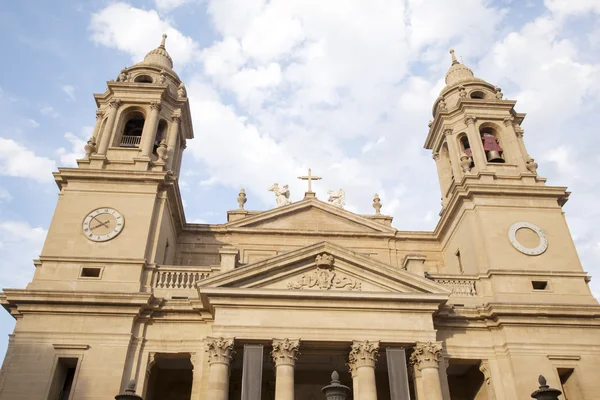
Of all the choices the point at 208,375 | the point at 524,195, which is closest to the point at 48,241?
the point at 208,375

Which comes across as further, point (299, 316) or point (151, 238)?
point (151, 238)

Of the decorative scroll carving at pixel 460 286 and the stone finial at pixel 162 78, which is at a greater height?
the stone finial at pixel 162 78

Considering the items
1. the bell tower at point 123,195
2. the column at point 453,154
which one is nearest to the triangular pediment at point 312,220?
the bell tower at point 123,195

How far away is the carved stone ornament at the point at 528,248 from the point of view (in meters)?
22.3

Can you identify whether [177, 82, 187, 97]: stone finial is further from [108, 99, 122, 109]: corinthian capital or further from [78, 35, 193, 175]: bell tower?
[108, 99, 122, 109]: corinthian capital

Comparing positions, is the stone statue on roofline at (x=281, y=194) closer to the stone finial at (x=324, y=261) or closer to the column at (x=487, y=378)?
the stone finial at (x=324, y=261)

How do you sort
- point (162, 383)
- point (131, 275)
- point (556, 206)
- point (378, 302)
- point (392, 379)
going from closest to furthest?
point (392, 379) → point (378, 302) → point (131, 275) → point (162, 383) → point (556, 206)

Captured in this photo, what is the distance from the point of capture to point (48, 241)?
21.2 m

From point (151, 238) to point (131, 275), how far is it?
1.80 m

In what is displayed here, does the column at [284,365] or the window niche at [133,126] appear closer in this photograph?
the column at [284,365]

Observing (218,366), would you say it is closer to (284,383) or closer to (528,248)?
(284,383)

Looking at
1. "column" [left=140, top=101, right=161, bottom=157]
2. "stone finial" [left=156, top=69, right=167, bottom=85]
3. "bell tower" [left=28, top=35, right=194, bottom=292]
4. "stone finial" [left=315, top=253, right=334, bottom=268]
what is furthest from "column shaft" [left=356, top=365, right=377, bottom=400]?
"stone finial" [left=156, top=69, right=167, bottom=85]

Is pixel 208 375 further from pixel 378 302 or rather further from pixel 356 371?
pixel 378 302

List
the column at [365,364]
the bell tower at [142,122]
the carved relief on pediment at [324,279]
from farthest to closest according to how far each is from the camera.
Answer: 1. the bell tower at [142,122]
2. the carved relief on pediment at [324,279]
3. the column at [365,364]
